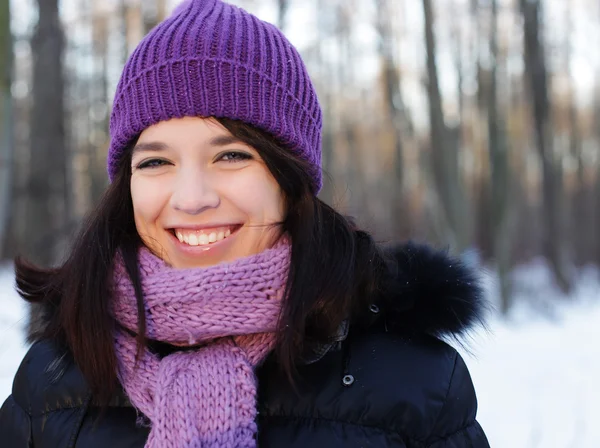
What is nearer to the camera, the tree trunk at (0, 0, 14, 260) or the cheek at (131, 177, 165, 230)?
the cheek at (131, 177, 165, 230)

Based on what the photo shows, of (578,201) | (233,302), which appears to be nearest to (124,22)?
(233,302)

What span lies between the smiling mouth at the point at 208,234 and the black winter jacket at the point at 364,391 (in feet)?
1.23

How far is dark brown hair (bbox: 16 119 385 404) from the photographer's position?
59.2 inches

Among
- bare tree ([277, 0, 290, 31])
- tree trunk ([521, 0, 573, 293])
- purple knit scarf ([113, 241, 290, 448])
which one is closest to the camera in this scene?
purple knit scarf ([113, 241, 290, 448])

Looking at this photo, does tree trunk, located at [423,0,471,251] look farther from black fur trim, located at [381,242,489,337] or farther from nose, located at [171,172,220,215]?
nose, located at [171,172,220,215]

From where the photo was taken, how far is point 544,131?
10797mm

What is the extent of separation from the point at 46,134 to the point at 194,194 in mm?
5034

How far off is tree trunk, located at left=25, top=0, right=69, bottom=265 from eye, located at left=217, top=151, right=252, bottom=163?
446 cm

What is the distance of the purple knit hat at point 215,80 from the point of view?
1520 mm

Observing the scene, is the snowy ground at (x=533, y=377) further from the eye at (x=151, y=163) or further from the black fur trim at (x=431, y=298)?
the eye at (x=151, y=163)

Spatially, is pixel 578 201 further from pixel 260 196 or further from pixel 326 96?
pixel 260 196

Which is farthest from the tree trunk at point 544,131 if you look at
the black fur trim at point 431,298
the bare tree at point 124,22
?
the black fur trim at point 431,298

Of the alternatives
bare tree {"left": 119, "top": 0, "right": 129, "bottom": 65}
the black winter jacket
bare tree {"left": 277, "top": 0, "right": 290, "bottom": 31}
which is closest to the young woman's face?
the black winter jacket

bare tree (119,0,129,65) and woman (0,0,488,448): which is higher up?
bare tree (119,0,129,65)
